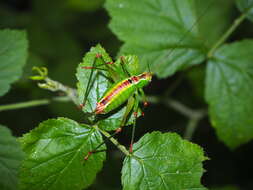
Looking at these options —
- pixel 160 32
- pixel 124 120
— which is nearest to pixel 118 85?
pixel 124 120

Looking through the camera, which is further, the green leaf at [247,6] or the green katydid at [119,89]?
the green leaf at [247,6]

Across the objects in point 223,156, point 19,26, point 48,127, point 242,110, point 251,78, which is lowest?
point 223,156

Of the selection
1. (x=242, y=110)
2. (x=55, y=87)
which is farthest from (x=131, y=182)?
(x=242, y=110)

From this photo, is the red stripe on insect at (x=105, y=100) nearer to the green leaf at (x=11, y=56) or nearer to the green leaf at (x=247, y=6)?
the green leaf at (x=11, y=56)

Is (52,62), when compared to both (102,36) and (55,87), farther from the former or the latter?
(55,87)

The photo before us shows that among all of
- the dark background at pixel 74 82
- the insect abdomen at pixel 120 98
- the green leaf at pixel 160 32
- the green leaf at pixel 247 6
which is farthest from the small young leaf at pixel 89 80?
the dark background at pixel 74 82

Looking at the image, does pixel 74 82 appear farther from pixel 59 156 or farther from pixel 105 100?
pixel 59 156

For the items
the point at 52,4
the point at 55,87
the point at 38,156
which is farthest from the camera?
the point at 52,4
